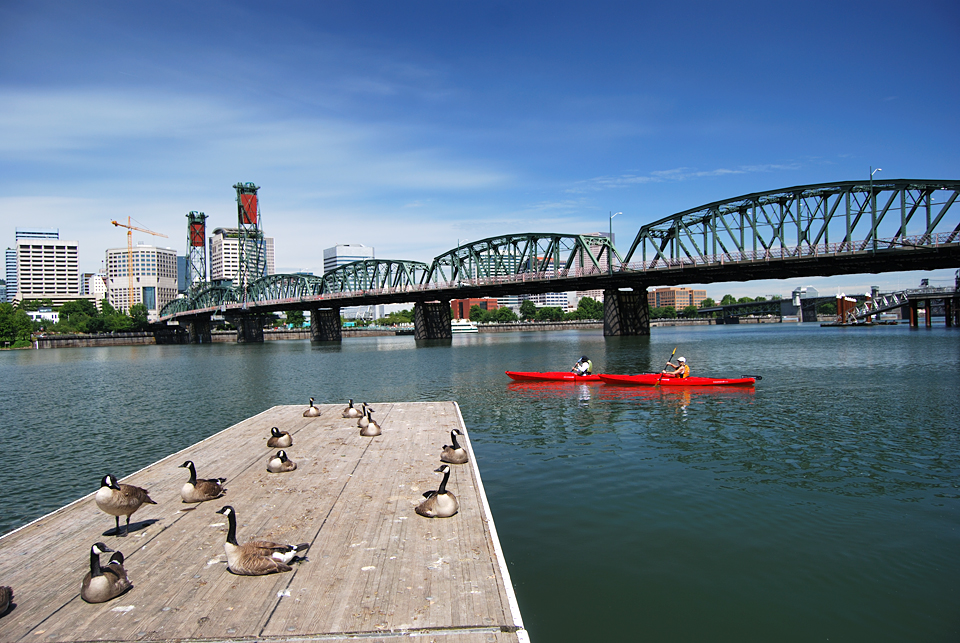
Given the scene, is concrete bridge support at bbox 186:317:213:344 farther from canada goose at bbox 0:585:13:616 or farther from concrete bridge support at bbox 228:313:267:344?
canada goose at bbox 0:585:13:616

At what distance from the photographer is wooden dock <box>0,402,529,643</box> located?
7004mm

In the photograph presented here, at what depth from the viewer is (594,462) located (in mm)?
17969

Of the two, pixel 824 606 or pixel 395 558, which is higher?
pixel 395 558

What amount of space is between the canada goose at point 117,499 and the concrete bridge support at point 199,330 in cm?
19057

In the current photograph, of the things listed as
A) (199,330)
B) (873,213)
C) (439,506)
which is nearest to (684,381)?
(439,506)

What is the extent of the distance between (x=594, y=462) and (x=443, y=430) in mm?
5144

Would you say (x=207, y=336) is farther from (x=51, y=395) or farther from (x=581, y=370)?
(x=581, y=370)

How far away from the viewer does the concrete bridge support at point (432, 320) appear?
5325 inches

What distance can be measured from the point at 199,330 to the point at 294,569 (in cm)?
19888

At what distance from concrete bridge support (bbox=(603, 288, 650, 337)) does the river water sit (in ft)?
243

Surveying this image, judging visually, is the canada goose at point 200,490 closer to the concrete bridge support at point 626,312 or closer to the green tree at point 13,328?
the concrete bridge support at point 626,312

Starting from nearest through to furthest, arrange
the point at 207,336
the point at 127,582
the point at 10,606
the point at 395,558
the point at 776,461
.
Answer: the point at 10,606
the point at 127,582
the point at 395,558
the point at 776,461
the point at 207,336

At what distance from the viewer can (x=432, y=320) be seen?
136875 millimetres

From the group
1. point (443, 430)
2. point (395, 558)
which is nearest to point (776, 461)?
point (443, 430)
